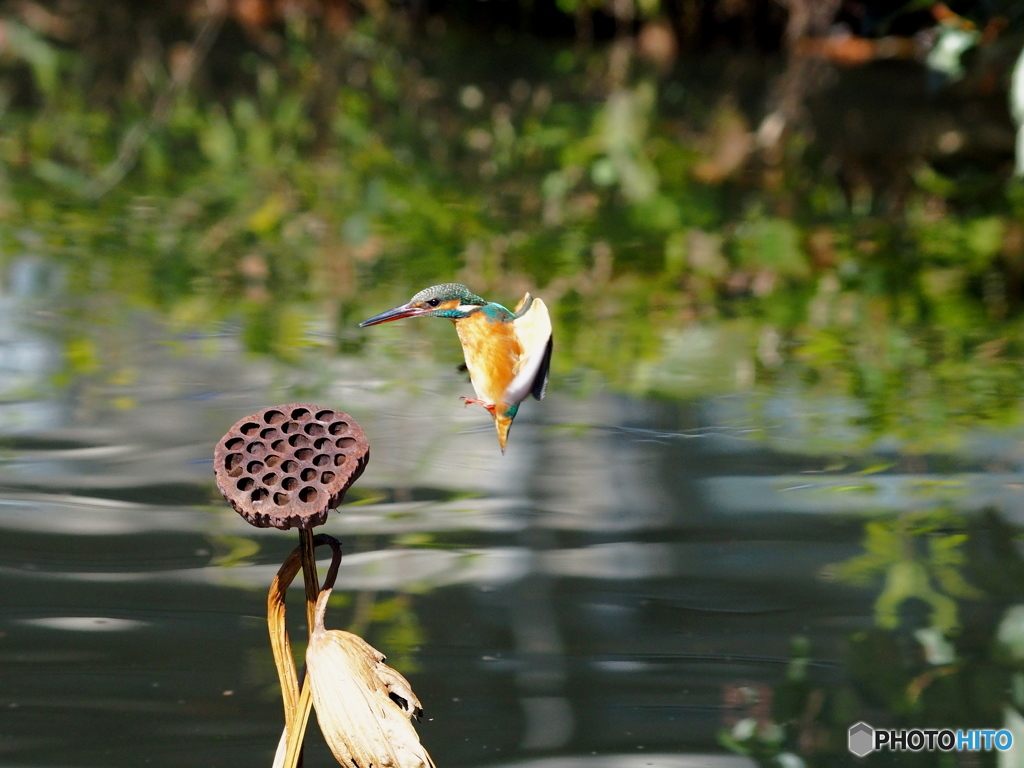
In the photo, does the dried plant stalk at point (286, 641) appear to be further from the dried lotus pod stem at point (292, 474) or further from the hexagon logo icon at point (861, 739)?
the hexagon logo icon at point (861, 739)

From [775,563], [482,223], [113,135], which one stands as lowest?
[775,563]

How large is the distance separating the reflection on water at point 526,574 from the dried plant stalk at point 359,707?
42 cm

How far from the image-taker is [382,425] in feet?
5.90

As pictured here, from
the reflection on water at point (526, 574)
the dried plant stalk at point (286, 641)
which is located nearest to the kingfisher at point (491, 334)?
the dried plant stalk at point (286, 641)

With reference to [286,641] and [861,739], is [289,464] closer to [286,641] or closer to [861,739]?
[286,641]

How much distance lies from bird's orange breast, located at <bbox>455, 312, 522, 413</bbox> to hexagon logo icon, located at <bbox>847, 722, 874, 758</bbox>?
0.62 m

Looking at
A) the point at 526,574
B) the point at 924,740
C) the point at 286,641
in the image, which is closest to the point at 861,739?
the point at 924,740

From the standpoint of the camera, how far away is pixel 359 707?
2.15 feet

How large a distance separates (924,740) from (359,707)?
2.18ft

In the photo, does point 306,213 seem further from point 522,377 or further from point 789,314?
point 522,377

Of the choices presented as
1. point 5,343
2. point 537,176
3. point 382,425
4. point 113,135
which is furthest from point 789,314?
point 113,135

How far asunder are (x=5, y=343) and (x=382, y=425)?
704mm

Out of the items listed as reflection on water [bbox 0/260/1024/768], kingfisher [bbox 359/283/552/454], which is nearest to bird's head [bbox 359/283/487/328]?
kingfisher [bbox 359/283/552/454]

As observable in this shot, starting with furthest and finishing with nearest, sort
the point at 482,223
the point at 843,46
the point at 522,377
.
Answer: the point at 843,46
the point at 482,223
the point at 522,377
